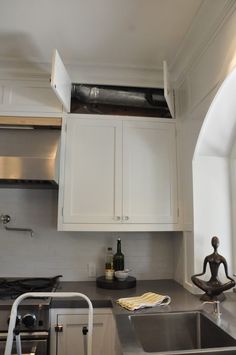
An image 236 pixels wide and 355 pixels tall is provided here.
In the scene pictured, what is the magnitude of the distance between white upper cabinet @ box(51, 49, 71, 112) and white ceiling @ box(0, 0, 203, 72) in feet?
0.56

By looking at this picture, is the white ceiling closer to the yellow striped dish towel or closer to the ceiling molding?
the ceiling molding

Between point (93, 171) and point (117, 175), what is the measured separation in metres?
0.20

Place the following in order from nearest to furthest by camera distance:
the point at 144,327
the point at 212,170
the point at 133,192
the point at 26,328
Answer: the point at 144,327, the point at 26,328, the point at 212,170, the point at 133,192

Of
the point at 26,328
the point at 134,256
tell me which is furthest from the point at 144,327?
the point at 134,256

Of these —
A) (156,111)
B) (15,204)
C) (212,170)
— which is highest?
(156,111)

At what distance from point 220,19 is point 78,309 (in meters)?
2.00

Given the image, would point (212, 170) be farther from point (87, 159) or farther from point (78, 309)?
point (78, 309)

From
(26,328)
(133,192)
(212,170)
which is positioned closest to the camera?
(26,328)

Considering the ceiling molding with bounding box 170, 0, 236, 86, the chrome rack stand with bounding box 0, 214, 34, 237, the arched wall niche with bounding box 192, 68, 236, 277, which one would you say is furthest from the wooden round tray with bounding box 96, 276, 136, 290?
the ceiling molding with bounding box 170, 0, 236, 86

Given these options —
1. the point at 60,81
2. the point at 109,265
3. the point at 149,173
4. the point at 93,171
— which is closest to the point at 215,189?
the point at 149,173

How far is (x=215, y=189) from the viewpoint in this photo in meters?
2.15

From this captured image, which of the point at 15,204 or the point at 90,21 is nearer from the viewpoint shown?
the point at 90,21

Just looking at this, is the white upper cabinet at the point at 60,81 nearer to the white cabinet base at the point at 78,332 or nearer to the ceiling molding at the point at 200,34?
the ceiling molding at the point at 200,34

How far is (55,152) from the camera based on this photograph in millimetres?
2189
